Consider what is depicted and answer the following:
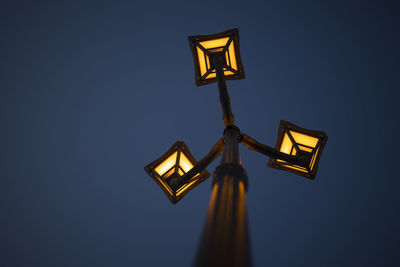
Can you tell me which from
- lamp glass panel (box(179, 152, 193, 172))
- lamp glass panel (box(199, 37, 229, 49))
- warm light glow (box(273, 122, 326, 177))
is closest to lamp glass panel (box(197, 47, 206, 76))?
lamp glass panel (box(199, 37, 229, 49))

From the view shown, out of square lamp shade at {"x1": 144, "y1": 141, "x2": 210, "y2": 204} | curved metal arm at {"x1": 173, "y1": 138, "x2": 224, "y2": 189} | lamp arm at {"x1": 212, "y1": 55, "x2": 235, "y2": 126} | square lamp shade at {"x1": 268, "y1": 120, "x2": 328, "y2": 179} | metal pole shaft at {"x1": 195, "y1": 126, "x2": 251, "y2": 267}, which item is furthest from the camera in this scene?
square lamp shade at {"x1": 144, "y1": 141, "x2": 210, "y2": 204}

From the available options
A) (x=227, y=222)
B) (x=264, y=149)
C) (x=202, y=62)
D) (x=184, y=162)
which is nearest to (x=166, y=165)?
(x=184, y=162)

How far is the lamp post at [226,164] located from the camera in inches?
52.7

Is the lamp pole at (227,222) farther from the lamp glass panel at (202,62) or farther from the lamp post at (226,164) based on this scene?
the lamp glass panel at (202,62)

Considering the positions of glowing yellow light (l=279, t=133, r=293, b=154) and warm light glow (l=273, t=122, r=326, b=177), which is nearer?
warm light glow (l=273, t=122, r=326, b=177)

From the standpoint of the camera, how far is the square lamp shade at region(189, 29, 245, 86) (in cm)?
Answer: 383

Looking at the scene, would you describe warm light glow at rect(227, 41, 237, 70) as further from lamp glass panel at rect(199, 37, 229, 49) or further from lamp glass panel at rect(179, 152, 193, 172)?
lamp glass panel at rect(179, 152, 193, 172)

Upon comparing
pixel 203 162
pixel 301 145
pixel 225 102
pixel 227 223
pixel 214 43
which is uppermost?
pixel 214 43

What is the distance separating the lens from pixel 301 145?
3854 millimetres

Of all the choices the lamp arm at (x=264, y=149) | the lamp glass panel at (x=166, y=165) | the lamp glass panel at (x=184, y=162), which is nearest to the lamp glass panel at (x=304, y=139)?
the lamp arm at (x=264, y=149)

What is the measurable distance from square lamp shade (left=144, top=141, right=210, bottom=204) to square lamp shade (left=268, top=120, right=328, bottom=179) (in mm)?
1252

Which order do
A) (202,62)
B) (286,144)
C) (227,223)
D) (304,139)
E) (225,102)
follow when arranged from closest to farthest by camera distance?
(227,223) → (225,102) → (304,139) → (286,144) → (202,62)

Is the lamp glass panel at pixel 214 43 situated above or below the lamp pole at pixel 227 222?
above

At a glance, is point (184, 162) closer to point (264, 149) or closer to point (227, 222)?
point (264, 149)
